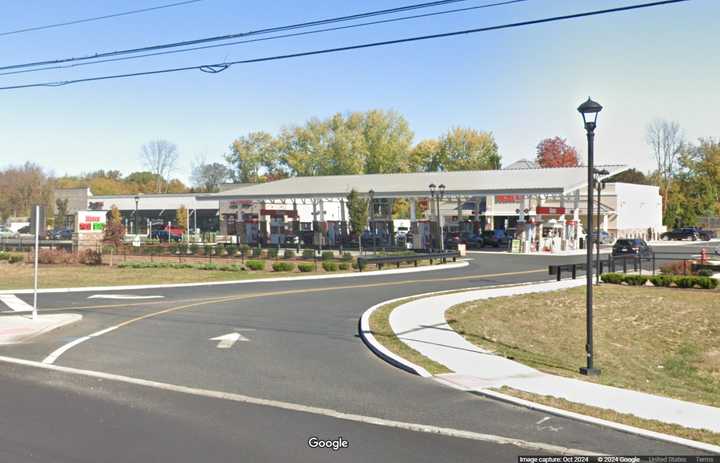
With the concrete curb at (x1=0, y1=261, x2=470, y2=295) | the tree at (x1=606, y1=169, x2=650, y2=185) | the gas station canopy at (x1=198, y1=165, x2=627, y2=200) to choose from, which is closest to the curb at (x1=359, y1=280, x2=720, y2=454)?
the concrete curb at (x1=0, y1=261, x2=470, y2=295)

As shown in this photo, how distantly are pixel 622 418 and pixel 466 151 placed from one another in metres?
101

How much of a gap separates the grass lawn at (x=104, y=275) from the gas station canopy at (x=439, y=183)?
22706 millimetres

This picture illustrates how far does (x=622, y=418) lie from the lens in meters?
9.35

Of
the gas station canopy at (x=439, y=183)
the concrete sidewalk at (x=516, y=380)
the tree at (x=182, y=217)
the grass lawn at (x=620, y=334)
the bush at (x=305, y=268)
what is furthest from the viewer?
the tree at (x=182, y=217)

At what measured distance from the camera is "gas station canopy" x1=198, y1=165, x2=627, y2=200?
55094mm

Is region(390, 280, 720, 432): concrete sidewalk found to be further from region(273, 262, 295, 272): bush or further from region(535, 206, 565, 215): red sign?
region(535, 206, 565, 215): red sign

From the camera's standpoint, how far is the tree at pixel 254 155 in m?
120


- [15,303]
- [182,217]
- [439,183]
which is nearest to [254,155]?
[182,217]

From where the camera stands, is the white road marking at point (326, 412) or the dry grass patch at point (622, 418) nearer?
the white road marking at point (326, 412)

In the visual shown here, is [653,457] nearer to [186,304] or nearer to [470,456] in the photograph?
[470,456]

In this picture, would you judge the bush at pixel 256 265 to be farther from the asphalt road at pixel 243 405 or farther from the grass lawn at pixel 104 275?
the asphalt road at pixel 243 405

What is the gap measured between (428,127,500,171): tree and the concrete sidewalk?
90.3 metres

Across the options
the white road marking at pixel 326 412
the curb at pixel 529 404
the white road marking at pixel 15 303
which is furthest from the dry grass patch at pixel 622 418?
the white road marking at pixel 15 303

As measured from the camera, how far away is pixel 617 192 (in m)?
76.0
